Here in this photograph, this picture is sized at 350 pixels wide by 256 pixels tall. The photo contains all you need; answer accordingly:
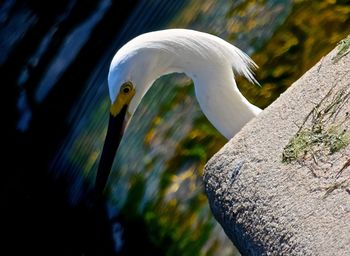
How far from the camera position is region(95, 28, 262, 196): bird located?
363 cm

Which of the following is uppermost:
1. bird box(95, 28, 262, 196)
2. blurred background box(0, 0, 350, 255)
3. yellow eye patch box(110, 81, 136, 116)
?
bird box(95, 28, 262, 196)

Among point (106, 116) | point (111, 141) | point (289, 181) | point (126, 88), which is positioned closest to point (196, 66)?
point (126, 88)

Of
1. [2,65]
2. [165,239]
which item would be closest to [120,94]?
[165,239]

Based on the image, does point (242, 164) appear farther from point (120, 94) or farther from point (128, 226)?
point (128, 226)

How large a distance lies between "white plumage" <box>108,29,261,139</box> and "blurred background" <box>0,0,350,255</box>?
0.75m

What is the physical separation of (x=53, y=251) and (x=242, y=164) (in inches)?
101

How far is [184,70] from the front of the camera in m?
3.75

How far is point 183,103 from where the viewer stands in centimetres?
487

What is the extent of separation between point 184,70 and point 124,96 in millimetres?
252

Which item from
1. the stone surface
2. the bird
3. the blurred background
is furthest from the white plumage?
the blurred background

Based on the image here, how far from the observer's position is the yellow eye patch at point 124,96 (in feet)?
12.1

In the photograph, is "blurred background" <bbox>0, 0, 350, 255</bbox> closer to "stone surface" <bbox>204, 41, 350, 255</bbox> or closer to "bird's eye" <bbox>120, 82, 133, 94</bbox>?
"bird's eye" <bbox>120, 82, 133, 94</bbox>

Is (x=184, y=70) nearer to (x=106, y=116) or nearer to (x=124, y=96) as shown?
(x=124, y=96)

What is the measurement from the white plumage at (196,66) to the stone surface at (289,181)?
597mm
